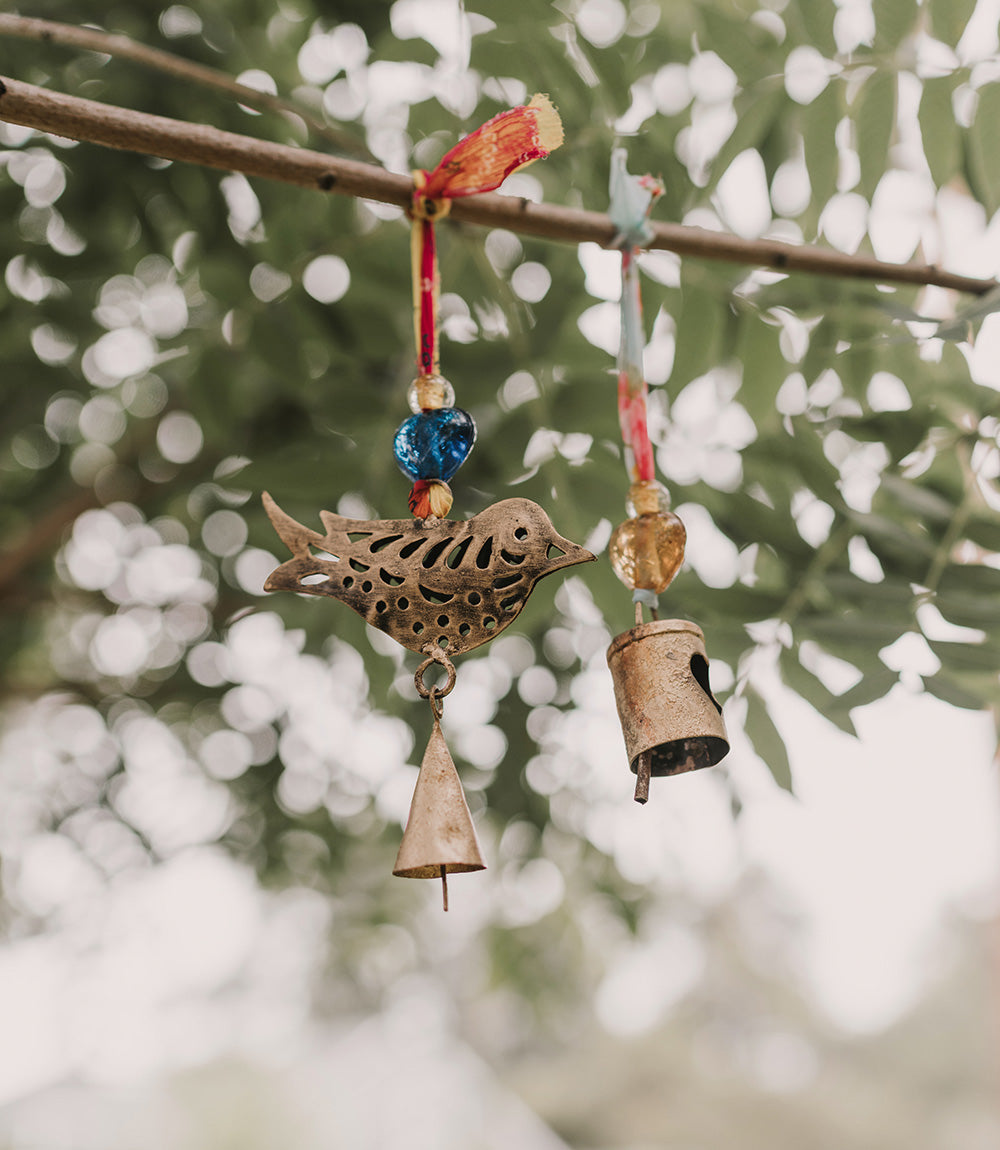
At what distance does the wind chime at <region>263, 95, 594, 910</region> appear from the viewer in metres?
0.87

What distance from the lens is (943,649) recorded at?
1.12 meters

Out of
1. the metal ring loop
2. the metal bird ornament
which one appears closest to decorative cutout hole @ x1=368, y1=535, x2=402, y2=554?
the metal bird ornament

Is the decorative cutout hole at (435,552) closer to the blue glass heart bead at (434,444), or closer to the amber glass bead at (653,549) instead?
the blue glass heart bead at (434,444)

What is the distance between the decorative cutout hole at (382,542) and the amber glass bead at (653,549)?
23 centimetres

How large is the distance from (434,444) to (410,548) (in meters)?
0.12

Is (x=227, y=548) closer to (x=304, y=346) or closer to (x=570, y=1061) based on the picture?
(x=304, y=346)

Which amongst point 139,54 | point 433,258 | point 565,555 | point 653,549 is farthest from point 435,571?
point 139,54

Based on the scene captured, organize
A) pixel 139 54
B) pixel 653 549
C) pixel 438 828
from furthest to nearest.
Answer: pixel 139 54, pixel 653 549, pixel 438 828

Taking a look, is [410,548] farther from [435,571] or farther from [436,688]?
[436,688]

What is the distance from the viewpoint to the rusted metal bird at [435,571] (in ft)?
2.87

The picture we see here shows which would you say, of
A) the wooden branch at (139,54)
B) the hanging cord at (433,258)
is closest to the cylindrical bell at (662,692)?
the hanging cord at (433,258)

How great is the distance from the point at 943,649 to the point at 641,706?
0.44 metres

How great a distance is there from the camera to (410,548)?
0.90m

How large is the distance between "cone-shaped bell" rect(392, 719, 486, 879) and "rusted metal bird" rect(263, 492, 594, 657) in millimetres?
116
